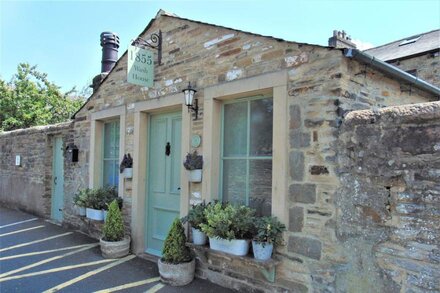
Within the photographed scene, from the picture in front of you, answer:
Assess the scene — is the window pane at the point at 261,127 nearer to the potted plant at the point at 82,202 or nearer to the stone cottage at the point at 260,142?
the stone cottage at the point at 260,142

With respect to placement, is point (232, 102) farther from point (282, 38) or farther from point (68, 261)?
point (68, 261)

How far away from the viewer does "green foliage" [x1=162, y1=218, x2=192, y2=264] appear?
13.7 ft

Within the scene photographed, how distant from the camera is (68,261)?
5.17 meters

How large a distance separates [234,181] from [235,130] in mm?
649

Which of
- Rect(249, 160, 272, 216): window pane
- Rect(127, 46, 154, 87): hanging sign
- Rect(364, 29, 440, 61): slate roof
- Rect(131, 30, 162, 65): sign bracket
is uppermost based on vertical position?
Rect(364, 29, 440, 61): slate roof

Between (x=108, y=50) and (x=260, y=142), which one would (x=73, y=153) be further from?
(x=260, y=142)

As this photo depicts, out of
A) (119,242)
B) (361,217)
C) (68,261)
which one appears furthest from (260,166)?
(68,261)

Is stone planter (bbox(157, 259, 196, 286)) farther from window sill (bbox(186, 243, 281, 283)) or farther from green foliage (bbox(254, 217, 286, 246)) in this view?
green foliage (bbox(254, 217, 286, 246))

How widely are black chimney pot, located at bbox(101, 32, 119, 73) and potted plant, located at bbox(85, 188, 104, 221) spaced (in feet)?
9.58

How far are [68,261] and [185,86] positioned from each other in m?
3.21

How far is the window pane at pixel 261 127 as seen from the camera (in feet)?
12.9

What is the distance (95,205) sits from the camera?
19.5 feet

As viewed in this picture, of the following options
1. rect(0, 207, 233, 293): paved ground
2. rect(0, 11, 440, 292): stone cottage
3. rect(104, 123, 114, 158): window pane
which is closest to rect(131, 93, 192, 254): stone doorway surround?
rect(0, 11, 440, 292): stone cottage

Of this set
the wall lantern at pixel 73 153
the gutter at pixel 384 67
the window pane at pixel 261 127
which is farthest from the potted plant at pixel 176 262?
the wall lantern at pixel 73 153
